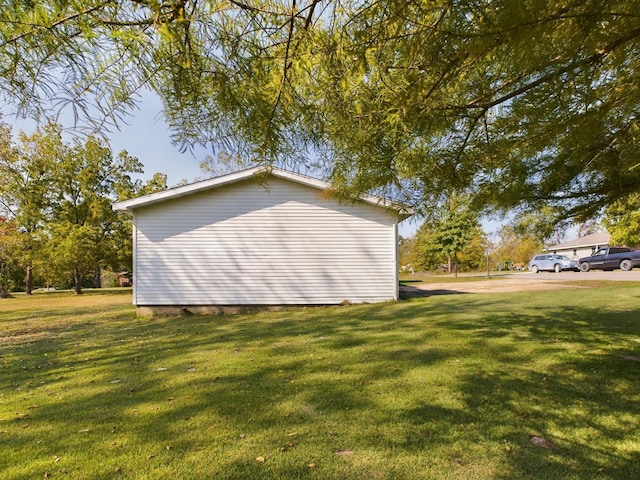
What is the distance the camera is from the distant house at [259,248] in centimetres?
1034

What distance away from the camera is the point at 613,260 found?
2608 cm

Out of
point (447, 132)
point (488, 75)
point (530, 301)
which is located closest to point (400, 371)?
point (447, 132)

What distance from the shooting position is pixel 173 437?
2.86 m

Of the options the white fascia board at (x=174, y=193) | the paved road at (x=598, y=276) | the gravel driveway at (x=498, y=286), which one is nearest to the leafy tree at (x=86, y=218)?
the white fascia board at (x=174, y=193)

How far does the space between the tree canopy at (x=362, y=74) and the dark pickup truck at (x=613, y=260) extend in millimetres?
29231

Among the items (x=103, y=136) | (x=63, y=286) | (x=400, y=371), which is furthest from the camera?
(x=63, y=286)

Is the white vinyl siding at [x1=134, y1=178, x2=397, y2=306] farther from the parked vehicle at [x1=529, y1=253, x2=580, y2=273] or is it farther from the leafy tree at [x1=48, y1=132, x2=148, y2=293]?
the parked vehicle at [x1=529, y1=253, x2=580, y2=273]

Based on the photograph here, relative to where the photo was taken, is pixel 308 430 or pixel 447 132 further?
pixel 308 430

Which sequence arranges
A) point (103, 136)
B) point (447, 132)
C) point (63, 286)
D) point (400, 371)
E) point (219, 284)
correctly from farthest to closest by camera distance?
point (63, 286), point (219, 284), point (400, 371), point (447, 132), point (103, 136)

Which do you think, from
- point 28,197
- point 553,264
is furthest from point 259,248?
point 553,264

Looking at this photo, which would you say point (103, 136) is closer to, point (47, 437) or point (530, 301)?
point (47, 437)

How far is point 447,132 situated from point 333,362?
3387mm

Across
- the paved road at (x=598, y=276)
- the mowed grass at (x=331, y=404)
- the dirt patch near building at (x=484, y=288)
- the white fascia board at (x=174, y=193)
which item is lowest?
the mowed grass at (x=331, y=404)

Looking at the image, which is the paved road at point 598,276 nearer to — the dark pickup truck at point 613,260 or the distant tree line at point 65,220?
the dark pickup truck at point 613,260
